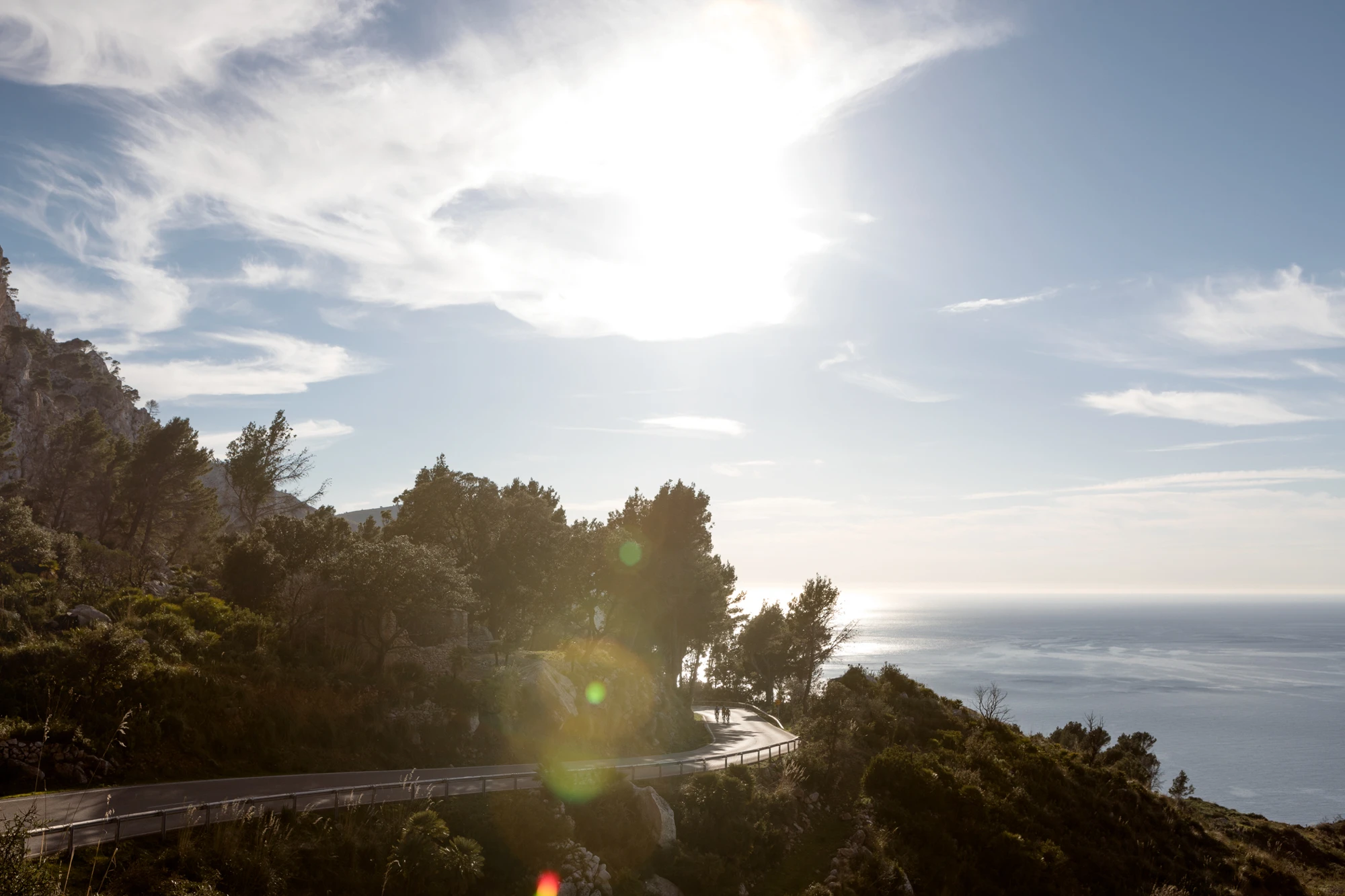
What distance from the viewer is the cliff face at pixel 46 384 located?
237ft

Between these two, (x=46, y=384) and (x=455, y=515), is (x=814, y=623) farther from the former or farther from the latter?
(x=46, y=384)

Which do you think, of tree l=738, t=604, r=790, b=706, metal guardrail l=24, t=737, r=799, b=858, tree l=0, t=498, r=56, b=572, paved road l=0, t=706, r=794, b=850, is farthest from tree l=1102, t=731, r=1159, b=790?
tree l=0, t=498, r=56, b=572

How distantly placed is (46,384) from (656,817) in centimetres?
9646

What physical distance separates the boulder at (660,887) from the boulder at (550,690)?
37.5 feet

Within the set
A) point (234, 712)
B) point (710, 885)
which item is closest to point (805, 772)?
point (710, 885)

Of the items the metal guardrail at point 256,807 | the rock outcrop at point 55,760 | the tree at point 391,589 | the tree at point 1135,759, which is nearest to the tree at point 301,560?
the tree at point 391,589

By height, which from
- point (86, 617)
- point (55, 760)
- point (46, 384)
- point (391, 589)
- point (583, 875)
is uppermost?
point (46, 384)

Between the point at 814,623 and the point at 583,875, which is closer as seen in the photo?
the point at 583,875

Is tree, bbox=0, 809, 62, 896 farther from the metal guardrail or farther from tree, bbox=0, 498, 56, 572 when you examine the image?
tree, bbox=0, 498, 56, 572

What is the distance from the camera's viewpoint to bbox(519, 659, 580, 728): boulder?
3366 cm

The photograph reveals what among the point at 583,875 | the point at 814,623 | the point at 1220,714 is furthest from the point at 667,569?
the point at 1220,714

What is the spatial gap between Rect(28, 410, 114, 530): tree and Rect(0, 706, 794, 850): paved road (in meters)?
52.4

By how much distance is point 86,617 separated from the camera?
25656 millimetres

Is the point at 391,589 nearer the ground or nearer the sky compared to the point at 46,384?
nearer the ground
